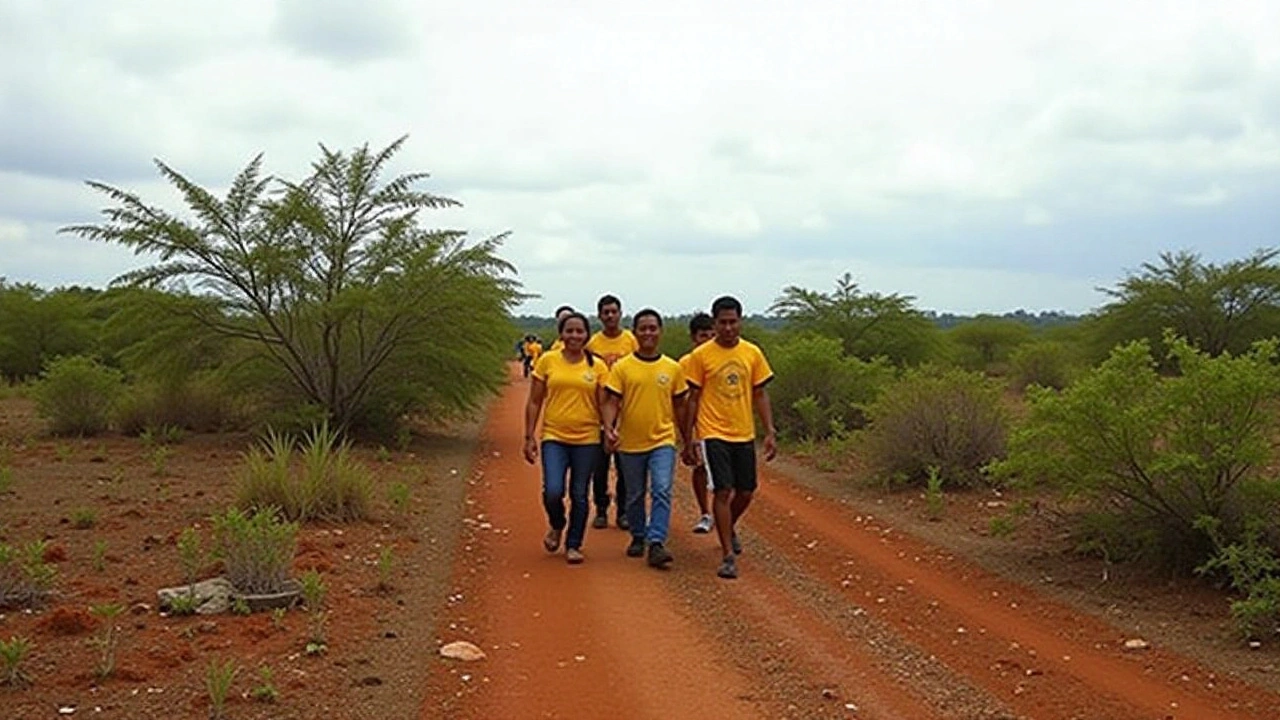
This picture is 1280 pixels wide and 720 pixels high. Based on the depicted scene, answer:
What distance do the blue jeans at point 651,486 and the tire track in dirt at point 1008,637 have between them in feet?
4.37

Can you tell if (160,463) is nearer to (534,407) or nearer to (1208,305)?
(534,407)

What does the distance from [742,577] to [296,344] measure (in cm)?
1070

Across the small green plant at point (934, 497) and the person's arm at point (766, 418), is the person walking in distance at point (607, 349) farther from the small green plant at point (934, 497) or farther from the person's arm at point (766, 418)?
the small green plant at point (934, 497)

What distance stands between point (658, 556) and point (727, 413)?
1.23m

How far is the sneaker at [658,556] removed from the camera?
9.59 metres

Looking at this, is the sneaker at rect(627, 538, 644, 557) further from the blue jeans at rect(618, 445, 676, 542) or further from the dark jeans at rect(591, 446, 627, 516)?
the dark jeans at rect(591, 446, 627, 516)

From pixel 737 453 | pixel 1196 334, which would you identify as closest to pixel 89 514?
pixel 737 453

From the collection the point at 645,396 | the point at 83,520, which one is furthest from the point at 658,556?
the point at 83,520

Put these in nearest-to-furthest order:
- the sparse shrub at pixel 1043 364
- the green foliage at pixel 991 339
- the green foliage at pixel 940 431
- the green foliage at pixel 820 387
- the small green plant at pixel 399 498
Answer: the small green plant at pixel 399 498 < the green foliage at pixel 940 431 < the green foliage at pixel 820 387 < the sparse shrub at pixel 1043 364 < the green foliage at pixel 991 339

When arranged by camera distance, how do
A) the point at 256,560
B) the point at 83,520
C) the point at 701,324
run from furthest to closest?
the point at 701,324 < the point at 83,520 < the point at 256,560

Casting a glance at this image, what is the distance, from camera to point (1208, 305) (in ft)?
88.9

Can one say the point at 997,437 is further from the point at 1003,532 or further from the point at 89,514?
the point at 89,514

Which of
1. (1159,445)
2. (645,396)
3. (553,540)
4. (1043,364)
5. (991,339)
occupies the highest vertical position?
(991,339)

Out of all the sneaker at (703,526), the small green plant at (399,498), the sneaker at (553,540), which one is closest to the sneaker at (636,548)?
the sneaker at (553,540)
